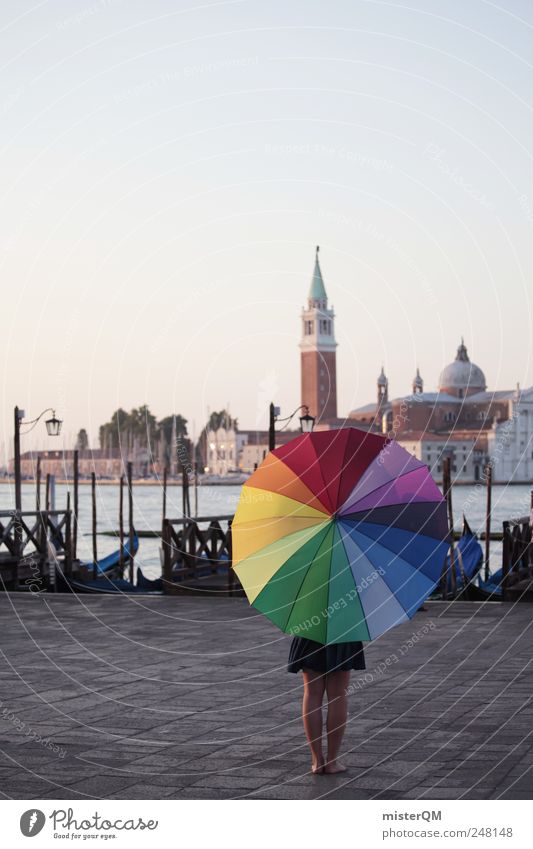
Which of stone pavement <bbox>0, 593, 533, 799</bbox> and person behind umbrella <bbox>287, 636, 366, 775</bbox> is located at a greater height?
person behind umbrella <bbox>287, 636, 366, 775</bbox>

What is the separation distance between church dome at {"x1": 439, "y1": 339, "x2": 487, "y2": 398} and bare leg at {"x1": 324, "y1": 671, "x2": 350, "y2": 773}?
132388 mm

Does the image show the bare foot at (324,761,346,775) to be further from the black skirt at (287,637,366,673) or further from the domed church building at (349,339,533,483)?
the domed church building at (349,339,533,483)

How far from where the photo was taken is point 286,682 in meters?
8.38

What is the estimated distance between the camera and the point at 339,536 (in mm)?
5457

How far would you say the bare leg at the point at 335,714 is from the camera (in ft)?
18.5

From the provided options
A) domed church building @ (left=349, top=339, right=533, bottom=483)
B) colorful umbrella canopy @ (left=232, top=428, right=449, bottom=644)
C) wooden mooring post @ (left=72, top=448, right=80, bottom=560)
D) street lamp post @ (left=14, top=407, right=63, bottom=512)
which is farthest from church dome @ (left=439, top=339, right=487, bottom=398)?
colorful umbrella canopy @ (left=232, top=428, right=449, bottom=644)

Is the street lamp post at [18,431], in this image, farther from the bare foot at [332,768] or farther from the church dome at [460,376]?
the church dome at [460,376]

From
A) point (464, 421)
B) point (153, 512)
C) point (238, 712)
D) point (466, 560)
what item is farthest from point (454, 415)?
point (238, 712)

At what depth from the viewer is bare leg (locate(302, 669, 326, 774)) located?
5641mm

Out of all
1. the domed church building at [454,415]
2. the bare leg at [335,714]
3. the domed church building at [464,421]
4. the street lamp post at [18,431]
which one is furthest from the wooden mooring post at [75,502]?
the domed church building at [464,421]

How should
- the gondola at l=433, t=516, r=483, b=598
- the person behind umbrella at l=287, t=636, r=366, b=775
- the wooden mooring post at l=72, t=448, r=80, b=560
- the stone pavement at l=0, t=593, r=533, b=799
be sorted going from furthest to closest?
the wooden mooring post at l=72, t=448, r=80, b=560, the gondola at l=433, t=516, r=483, b=598, the person behind umbrella at l=287, t=636, r=366, b=775, the stone pavement at l=0, t=593, r=533, b=799

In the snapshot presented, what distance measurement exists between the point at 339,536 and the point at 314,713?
2.96 ft
